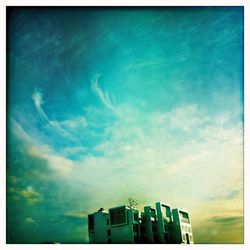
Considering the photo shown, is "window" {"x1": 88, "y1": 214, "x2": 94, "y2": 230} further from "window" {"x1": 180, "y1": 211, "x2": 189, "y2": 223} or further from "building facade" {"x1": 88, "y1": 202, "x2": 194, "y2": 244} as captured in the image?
"window" {"x1": 180, "y1": 211, "x2": 189, "y2": 223}

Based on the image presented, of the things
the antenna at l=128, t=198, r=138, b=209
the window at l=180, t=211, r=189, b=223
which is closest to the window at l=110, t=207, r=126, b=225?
the antenna at l=128, t=198, r=138, b=209

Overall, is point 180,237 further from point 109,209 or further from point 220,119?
point 220,119

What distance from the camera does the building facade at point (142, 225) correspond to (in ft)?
18.6

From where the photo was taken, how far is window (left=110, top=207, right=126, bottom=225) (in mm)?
5781

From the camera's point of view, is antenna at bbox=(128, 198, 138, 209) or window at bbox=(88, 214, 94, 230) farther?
window at bbox=(88, 214, 94, 230)

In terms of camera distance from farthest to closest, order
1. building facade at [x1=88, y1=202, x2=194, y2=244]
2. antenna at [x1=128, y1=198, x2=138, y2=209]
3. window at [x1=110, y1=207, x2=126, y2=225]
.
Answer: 1. window at [x1=110, y1=207, x2=126, y2=225]
2. building facade at [x1=88, y1=202, x2=194, y2=244]
3. antenna at [x1=128, y1=198, x2=138, y2=209]

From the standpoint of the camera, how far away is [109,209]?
19.1 ft

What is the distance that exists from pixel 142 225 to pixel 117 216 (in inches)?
17.6

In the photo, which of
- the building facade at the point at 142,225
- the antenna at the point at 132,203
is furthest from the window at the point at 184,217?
the antenna at the point at 132,203

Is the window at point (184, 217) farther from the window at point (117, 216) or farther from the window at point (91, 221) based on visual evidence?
the window at point (91, 221)

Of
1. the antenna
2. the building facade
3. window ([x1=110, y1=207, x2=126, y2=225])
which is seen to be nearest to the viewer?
the antenna

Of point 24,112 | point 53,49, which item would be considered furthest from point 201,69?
point 24,112
